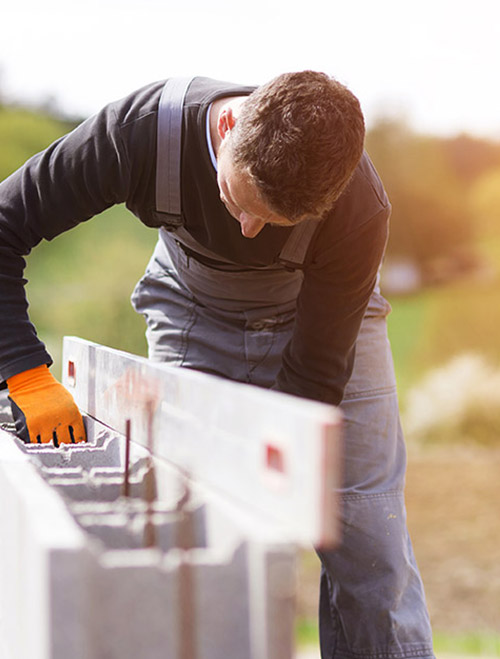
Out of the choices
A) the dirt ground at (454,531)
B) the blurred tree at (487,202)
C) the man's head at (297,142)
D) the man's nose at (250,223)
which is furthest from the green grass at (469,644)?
the man's head at (297,142)

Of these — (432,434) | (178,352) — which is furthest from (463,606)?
(178,352)

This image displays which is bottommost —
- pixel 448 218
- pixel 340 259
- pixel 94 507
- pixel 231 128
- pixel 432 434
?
pixel 432 434

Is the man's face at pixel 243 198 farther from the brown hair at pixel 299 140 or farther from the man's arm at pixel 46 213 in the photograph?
the man's arm at pixel 46 213

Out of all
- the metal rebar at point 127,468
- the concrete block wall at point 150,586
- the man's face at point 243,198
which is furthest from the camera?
the man's face at point 243,198

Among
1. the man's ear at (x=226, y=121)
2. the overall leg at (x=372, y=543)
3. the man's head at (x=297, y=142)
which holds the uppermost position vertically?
the man's ear at (x=226, y=121)

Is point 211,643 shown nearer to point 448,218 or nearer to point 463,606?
point 463,606

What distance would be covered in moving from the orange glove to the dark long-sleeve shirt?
35mm

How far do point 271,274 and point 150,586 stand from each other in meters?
1.16

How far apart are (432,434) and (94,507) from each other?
8.26 m

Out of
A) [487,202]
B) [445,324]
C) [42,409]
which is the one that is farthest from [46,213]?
[487,202]

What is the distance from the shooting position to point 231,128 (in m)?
1.64

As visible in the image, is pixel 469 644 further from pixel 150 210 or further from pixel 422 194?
pixel 150 210

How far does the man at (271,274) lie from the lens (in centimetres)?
150

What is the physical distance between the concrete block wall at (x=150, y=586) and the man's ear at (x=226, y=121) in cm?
78
